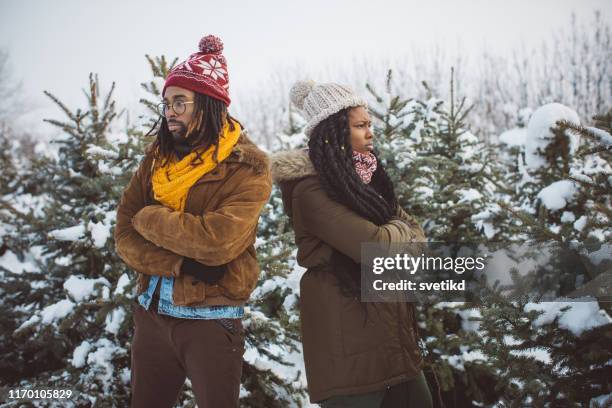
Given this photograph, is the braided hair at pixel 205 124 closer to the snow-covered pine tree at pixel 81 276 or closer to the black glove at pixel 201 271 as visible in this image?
the black glove at pixel 201 271

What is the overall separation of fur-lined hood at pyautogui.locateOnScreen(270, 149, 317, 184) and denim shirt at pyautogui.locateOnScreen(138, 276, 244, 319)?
646 mm

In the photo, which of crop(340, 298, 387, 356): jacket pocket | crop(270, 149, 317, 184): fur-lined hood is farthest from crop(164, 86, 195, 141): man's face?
crop(340, 298, 387, 356): jacket pocket

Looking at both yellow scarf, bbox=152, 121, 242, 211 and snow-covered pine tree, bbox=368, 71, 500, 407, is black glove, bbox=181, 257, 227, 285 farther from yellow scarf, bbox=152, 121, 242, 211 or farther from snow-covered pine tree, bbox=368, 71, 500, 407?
snow-covered pine tree, bbox=368, 71, 500, 407

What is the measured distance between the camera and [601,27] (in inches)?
743

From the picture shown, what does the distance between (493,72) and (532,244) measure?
23743 millimetres

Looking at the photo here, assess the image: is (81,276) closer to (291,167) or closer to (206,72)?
(206,72)

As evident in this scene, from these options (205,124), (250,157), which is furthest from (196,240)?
(205,124)

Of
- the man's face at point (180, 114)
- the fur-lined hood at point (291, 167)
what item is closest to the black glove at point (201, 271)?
the fur-lined hood at point (291, 167)

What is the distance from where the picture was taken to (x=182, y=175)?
193 cm

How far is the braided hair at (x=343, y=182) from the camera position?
1.85 metres

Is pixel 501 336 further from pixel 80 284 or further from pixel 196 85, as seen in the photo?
pixel 80 284

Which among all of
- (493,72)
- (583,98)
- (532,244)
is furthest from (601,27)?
(532,244)

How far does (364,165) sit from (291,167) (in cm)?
36

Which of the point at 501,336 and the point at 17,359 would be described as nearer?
the point at 501,336
